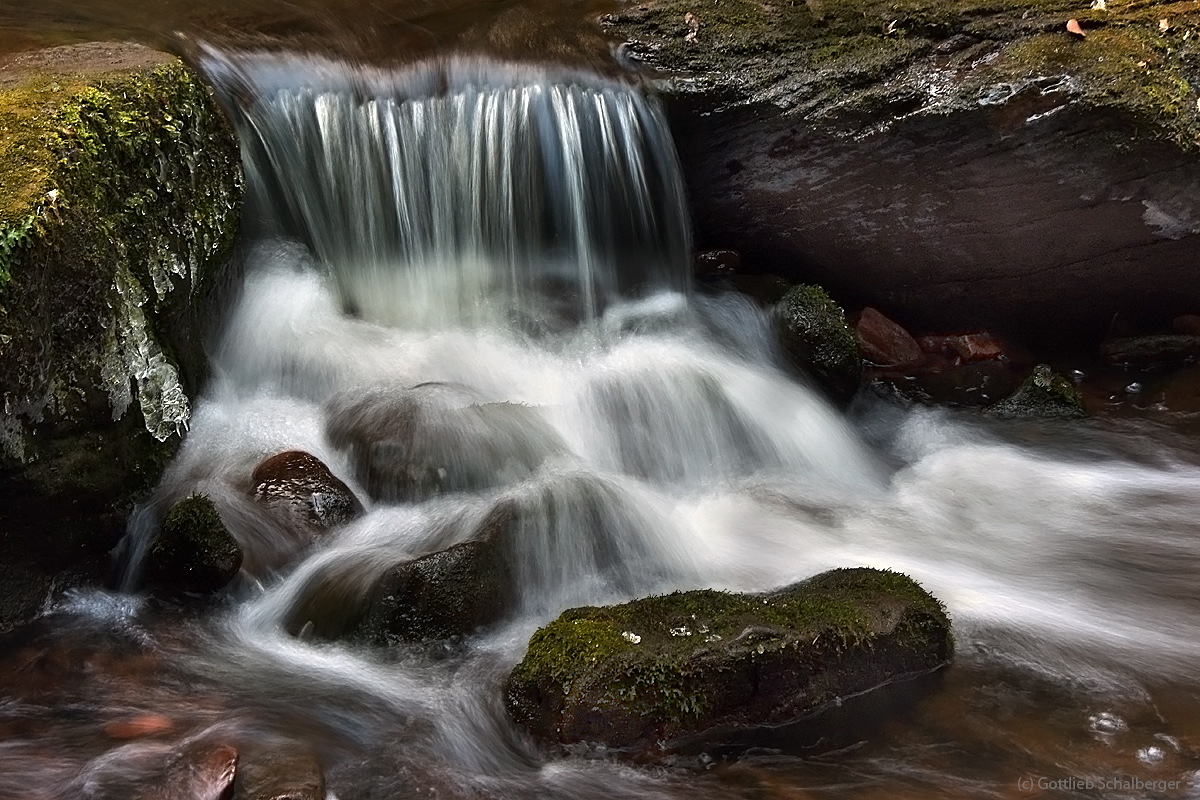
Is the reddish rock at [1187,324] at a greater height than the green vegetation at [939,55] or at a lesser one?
lesser

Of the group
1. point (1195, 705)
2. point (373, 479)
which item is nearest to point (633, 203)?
point (373, 479)

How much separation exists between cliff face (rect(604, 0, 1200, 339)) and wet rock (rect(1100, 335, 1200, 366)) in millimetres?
234

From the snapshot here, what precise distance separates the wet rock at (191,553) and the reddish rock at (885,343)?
524 centimetres

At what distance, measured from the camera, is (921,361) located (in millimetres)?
7637

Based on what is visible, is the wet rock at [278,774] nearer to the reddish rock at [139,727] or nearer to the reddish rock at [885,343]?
the reddish rock at [139,727]

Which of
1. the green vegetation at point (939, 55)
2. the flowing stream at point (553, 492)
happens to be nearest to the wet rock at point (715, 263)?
the flowing stream at point (553, 492)

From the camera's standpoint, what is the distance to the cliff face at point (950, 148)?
6.67 m

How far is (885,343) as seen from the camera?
299 inches

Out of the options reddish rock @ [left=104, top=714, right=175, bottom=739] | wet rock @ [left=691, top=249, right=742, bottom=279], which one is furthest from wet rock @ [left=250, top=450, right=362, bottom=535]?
wet rock @ [left=691, top=249, right=742, bottom=279]

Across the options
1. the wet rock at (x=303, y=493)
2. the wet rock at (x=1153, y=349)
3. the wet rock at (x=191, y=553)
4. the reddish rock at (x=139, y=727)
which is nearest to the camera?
the reddish rock at (x=139, y=727)

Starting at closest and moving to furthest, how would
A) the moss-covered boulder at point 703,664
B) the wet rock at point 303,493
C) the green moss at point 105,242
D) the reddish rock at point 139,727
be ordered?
the reddish rock at point 139,727 → the moss-covered boulder at point 703,664 → the green moss at point 105,242 → the wet rock at point 303,493

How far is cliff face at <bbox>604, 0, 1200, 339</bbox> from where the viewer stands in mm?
6672

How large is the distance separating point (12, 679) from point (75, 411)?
113 cm

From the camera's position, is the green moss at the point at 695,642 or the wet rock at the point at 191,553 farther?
the wet rock at the point at 191,553
